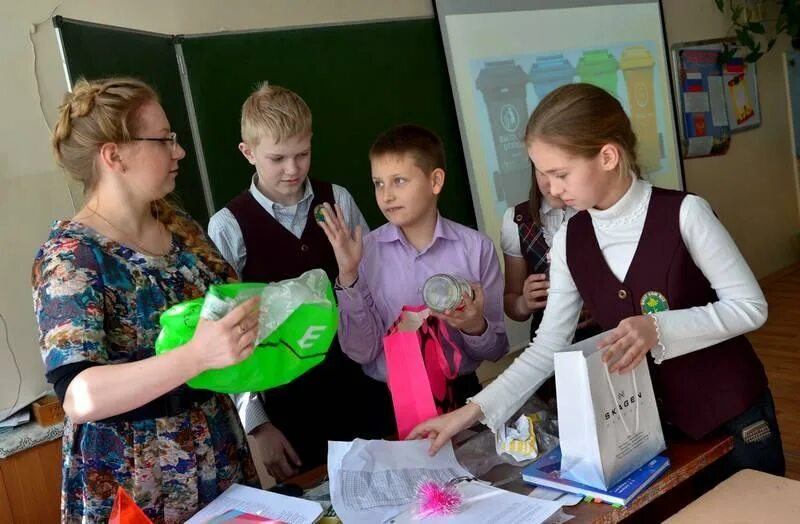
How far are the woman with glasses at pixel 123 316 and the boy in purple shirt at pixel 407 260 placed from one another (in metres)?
0.40

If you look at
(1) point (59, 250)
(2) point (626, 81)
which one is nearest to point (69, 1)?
(1) point (59, 250)

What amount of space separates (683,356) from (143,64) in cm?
192

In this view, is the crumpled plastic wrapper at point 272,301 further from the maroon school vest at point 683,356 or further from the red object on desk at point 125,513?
the maroon school vest at point 683,356

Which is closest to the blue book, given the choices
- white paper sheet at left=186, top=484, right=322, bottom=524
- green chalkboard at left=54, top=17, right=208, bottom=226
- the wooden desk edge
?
the wooden desk edge

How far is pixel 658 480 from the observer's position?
1.29 meters

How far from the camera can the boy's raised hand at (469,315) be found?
5.17 feet

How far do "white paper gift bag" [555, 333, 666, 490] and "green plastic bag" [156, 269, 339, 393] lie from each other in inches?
15.8

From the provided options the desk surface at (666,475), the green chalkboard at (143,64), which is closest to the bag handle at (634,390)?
the desk surface at (666,475)

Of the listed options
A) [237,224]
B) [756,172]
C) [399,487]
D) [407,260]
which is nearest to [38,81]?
[237,224]

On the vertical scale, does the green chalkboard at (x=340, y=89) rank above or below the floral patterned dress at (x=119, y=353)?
above

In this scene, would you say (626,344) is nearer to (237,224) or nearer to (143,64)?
(237,224)

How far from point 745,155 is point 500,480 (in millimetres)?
4918

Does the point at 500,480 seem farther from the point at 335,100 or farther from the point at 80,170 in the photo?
the point at 335,100

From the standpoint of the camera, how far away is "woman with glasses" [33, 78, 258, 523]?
1.22 meters
